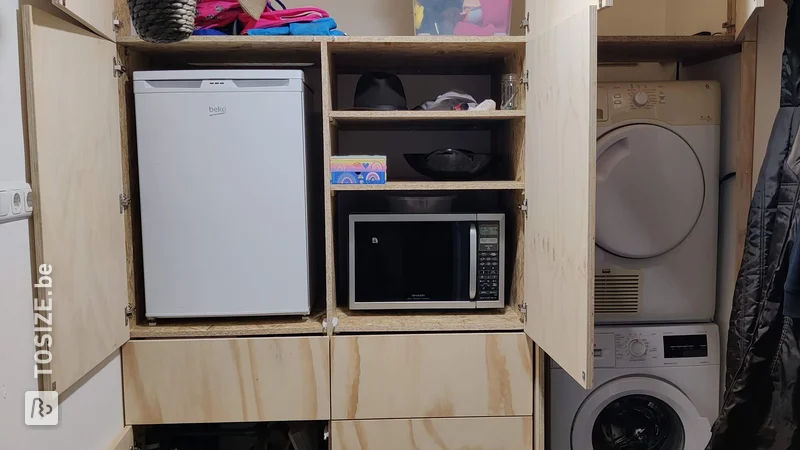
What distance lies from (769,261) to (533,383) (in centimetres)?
71

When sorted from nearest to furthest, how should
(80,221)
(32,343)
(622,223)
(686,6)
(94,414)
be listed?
1. (32,343)
2. (80,221)
3. (94,414)
4. (622,223)
5. (686,6)

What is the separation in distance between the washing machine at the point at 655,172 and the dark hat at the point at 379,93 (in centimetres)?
64

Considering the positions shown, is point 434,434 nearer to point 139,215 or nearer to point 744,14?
point 139,215

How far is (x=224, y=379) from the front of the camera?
1.77 meters

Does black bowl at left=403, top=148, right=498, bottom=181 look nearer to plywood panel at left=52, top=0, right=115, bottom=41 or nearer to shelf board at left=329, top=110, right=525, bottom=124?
shelf board at left=329, top=110, right=525, bottom=124

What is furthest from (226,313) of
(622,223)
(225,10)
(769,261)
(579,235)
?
(769,261)

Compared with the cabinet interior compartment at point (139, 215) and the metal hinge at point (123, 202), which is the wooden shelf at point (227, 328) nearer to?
the cabinet interior compartment at point (139, 215)

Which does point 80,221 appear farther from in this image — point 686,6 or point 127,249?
point 686,6

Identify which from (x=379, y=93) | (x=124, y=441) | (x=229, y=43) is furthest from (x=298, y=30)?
(x=124, y=441)

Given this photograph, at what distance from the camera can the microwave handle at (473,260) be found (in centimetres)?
186

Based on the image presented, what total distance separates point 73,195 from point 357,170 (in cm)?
72

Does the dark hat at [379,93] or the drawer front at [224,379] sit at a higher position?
the dark hat at [379,93]

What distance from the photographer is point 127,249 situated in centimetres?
175

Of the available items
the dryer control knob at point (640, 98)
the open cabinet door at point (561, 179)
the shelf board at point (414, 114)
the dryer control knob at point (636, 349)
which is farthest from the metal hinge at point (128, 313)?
the dryer control knob at point (640, 98)
